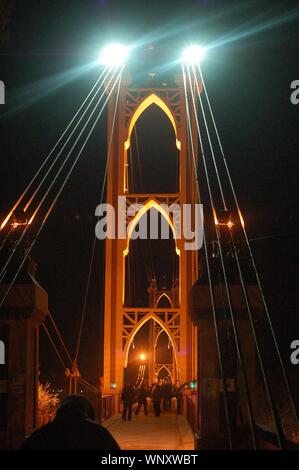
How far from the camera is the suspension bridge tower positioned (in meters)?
24.1

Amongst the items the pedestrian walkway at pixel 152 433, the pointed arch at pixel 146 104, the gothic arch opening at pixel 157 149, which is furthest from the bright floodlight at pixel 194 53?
the gothic arch opening at pixel 157 149

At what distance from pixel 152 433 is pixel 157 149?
84.7ft

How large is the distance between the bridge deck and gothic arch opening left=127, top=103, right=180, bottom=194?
20499 millimetres

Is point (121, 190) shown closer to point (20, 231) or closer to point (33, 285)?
point (20, 231)

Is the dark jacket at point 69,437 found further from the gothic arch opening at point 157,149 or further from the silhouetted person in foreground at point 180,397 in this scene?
the gothic arch opening at point 157,149

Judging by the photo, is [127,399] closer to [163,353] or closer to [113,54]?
[113,54]

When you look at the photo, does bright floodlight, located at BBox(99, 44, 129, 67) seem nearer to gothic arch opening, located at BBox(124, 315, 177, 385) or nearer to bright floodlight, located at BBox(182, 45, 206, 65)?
bright floodlight, located at BBox(182, 45, 206, 65)

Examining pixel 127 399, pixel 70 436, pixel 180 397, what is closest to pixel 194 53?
pixel 180 397

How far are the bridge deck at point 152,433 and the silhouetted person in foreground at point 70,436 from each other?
596 centimetres

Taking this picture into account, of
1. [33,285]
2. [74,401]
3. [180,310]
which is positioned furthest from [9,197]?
[74,401]

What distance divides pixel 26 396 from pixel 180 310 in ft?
55.0

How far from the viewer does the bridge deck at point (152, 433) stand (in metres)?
10.3

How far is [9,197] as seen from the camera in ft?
68.8

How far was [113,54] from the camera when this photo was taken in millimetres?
22766
